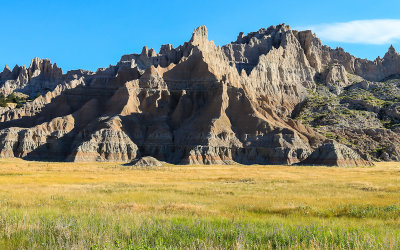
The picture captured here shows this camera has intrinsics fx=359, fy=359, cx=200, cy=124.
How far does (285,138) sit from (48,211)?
3812 inches

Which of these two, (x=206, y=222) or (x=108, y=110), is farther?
(x=108, y=110)

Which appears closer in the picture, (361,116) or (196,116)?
(196,116)

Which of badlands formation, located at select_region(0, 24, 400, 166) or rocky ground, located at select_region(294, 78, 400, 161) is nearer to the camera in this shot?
badlands formation, located at select_region(0, 24, 400, 166)

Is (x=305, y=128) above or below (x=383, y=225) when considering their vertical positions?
above

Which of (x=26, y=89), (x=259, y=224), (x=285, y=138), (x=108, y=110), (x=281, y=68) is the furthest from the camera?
(x=26, y=89)

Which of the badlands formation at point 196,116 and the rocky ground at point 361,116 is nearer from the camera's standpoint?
the badlands formation at point 196,116

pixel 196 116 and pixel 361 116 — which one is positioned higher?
pixel 361 116

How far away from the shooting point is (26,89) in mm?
188375

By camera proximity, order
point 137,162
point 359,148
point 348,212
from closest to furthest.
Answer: point 348,212
point 137,162
point 359,148

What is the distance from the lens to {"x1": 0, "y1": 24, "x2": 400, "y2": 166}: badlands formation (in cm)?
10544

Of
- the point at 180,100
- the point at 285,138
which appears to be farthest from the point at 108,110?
the point at 285,138

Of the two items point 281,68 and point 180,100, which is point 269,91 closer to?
point 281,68

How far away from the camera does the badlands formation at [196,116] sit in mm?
105438

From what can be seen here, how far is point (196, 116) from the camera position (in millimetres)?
121312
